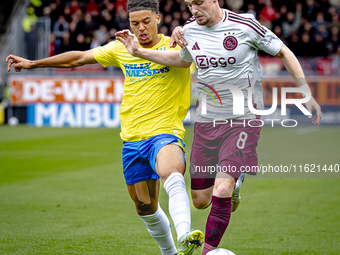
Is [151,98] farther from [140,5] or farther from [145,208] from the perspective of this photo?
[145,208]

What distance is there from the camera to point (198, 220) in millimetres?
5496

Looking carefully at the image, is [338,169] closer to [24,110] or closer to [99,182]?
[99,182]

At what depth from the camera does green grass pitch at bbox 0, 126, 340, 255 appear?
14.6ft

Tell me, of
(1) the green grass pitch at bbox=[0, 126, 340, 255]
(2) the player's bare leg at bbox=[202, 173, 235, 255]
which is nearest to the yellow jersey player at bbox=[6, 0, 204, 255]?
(2) the player's bare leg at bbox=[202, 173, 235, 255]

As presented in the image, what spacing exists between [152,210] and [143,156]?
478mm

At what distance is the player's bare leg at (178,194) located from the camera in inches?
114

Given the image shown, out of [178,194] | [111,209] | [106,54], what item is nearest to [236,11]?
[111,209]

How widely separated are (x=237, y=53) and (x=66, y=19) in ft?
56.8

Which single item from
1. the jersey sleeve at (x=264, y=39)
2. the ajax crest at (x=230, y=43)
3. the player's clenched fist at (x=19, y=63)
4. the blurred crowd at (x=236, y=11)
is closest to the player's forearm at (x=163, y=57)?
the ajax crest at (x=230, y=43)

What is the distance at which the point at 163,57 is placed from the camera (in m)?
3.73

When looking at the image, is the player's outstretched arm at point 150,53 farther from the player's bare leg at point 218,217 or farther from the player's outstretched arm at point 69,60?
the player's bare leg at point 218,217

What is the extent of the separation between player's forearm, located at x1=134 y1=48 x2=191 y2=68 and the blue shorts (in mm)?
547

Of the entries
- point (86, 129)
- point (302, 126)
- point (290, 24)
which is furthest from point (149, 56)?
point (290, 24)

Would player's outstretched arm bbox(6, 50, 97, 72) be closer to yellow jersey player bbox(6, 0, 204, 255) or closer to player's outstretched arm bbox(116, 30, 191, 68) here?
yellow jersey player bbox(6, 0, 204, 255)
